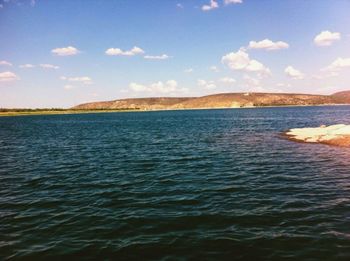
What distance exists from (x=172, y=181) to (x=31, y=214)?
11.5 metres

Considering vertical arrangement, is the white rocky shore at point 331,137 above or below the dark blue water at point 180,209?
above

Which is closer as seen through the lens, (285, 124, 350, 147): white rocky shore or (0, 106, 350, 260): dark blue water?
(0, 106, 350, 260): dark blue water

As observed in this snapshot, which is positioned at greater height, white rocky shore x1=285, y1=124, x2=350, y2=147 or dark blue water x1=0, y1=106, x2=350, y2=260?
white rocky shore x1=285, y1=124, x2=350, y2=147

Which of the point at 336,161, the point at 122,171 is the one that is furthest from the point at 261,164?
the point at 122,171

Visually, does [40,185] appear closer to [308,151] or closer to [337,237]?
[337,237]

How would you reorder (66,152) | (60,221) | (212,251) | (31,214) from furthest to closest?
(66,152) → (31,214) → (60,221) → (212,251)

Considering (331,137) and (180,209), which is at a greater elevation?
(331,137)

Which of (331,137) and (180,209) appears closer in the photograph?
(180,209)

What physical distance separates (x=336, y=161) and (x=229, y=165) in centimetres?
1137

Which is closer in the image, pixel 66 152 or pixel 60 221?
pixel 60 221

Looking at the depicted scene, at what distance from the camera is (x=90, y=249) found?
1416cm

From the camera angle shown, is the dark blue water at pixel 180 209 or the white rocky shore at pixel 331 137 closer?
the dark blue water at pixel 180 209

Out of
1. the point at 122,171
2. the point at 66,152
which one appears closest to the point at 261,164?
the point at 122,171

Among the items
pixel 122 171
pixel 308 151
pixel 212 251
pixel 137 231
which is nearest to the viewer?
pixel 212 251
